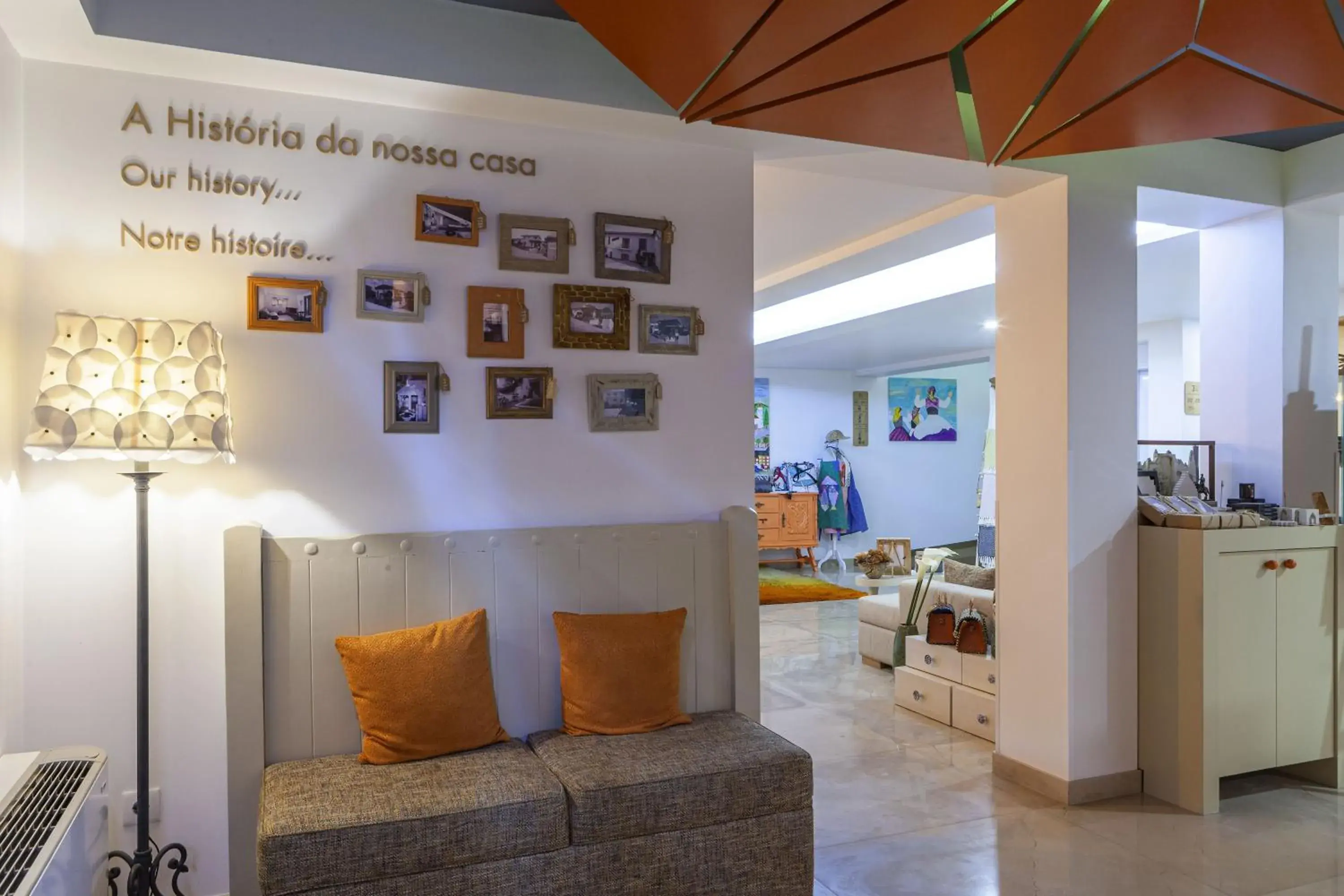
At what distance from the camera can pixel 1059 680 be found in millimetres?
3742

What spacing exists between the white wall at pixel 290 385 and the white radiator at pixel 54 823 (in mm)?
377

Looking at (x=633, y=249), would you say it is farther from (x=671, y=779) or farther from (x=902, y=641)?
(x=902, y=641)

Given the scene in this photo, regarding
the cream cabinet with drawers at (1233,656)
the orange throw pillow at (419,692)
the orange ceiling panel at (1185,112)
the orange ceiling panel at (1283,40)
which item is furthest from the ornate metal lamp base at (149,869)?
the cream cabinet with drawers at (1233,656)

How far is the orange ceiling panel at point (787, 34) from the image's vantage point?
1.77 meters

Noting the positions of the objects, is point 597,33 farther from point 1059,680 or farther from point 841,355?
point 841,355

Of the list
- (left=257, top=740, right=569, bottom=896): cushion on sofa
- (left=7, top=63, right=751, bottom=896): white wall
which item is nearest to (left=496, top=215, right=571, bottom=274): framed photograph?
(left=7, top=63, right=751, bottom=896): white wall

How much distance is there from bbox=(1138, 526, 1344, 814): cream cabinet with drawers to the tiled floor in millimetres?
203

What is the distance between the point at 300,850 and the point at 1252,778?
4.00m

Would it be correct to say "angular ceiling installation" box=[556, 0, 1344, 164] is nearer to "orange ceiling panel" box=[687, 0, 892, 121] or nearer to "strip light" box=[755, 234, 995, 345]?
"orange ceiling panel" box=[687, 0, 892, 121]

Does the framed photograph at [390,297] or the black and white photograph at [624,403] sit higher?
the framed photograph at [390,297]

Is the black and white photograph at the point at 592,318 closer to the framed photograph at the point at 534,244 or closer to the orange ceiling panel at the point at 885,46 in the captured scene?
the framed photograph at the point at 534,244

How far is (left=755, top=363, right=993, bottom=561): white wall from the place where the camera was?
11.3 metres

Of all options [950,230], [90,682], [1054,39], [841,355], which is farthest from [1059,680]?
[841,355]

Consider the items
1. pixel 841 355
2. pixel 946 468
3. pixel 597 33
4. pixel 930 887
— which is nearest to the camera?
pixel 597 33
